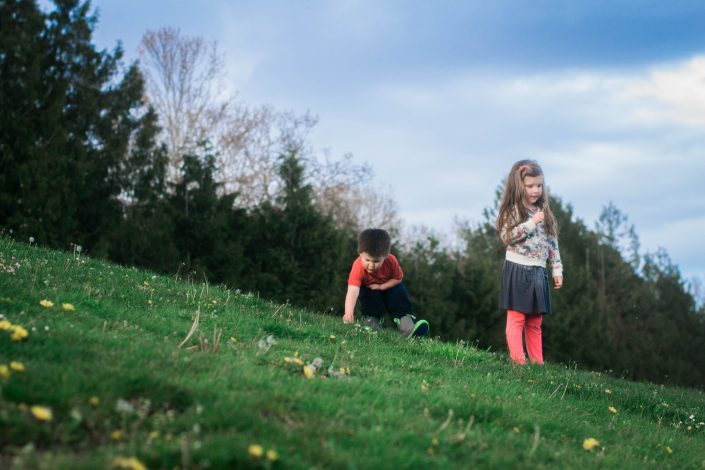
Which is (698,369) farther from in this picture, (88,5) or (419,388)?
(419,388)

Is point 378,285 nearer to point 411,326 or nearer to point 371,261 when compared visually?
point 371,261

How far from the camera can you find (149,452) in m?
3.08

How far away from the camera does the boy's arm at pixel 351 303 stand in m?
9.29

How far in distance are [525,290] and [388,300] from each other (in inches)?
103

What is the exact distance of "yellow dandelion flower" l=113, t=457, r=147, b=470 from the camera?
114 inches

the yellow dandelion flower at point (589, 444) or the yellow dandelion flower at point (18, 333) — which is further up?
the yellow dandelion flower at point (18, 333)

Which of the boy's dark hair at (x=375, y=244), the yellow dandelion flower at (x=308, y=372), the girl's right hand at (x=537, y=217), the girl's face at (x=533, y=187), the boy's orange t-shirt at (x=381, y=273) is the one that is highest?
the girl's face at (x=533, y=187)

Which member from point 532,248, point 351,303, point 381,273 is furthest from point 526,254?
point 351,303

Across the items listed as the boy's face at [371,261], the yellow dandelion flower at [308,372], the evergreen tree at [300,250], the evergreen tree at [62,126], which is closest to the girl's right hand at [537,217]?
the boy's face at [371,261]

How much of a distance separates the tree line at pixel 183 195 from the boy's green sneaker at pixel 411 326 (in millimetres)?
4943

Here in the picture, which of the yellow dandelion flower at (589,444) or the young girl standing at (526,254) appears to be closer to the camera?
the yellow dandelion flower at (589,444)

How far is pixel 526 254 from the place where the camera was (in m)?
9.00

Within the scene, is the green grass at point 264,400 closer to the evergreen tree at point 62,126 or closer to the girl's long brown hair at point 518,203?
Result: the girl's long brown hair at point 518,203

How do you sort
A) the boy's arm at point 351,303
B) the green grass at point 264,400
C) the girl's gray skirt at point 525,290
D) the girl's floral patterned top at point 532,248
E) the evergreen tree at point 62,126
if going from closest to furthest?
the green grass at point 264,400 < the girl's gray skirt at point 525,290 < the girl's floral patterned top at point 532,248 < the boy's arm at point 351,303 < the evergreen tree at point 62,126
